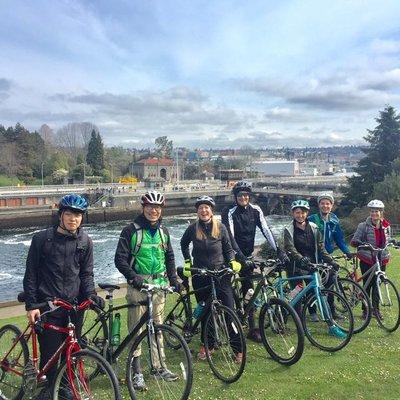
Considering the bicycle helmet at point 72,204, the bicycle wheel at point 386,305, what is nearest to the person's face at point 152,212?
the bicycle helmet at point 72,204

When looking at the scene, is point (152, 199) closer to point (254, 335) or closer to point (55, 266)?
point (55, 266)

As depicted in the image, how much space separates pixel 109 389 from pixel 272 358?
2.22 metres

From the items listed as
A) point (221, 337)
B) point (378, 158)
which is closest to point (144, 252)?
point (221, 337)

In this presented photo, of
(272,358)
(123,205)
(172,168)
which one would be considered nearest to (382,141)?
(123,205)

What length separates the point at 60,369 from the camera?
3572 millimetres

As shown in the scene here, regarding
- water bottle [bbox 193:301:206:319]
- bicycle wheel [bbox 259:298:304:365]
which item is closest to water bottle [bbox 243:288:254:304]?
bicycle wheel [bbox 259:298:304:365]

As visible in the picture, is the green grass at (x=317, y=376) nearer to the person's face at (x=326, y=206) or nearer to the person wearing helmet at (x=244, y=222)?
the person wearing helmet at (x=244, y=222)

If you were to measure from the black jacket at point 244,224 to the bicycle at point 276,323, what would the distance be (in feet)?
1.73

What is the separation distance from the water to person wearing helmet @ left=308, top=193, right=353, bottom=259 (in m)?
15.0

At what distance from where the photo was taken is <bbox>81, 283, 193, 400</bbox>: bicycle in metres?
3.96

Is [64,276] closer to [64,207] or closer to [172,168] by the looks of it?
[64,207]

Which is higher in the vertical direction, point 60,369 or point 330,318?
point 60,369

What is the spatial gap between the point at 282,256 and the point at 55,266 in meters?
2.87

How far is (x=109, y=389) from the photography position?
3619mm
